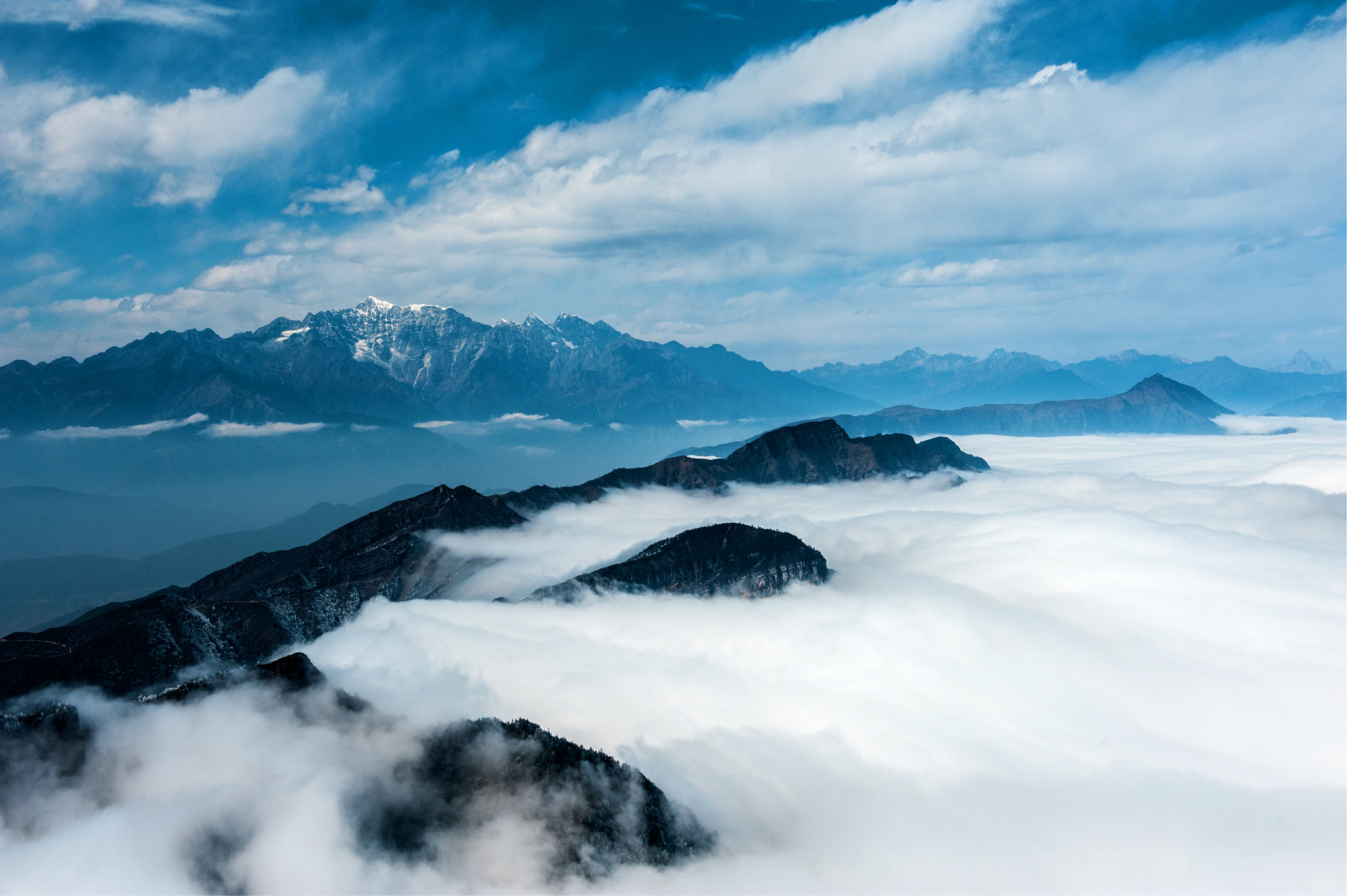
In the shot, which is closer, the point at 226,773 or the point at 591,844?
the point at 591,844

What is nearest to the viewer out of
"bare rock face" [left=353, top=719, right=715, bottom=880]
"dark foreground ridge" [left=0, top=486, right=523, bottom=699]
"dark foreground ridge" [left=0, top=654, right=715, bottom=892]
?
"dark foreground ridge" [left=0, top=654, right=715, bottom=892]

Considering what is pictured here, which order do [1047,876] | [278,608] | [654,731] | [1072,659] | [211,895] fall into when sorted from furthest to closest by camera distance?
1. [1072,659]
2. [278,608]
3. [654,731]
4. [1047,876]
5. [211,895]

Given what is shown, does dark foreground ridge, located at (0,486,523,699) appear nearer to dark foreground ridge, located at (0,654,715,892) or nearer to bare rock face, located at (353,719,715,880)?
dark foreground ridge, located at (0,654,715,892)

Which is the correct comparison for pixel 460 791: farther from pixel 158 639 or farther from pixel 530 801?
pixel 158 639

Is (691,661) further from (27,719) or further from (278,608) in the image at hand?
(27,719)

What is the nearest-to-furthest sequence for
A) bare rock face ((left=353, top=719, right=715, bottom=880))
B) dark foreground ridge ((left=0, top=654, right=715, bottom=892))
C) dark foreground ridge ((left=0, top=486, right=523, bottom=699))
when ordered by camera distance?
1. dark foreground ridge ((left=0, top=654, right=715, bottom=892))
2. bare rock face ((left=353, top=719, right=715, bottom=880))
3. dark foreground ridge ((left=0, top=486, right=523, bottom=699))

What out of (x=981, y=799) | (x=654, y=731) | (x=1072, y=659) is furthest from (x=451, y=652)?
(x=1072, y=659)

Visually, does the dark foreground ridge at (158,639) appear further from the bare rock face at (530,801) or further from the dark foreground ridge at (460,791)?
the bare rock face at (530,801)

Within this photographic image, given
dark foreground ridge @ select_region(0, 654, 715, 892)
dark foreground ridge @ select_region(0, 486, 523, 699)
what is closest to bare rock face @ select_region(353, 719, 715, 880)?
dark foreground ridge @ select_region(0, 654, 715, 892)
